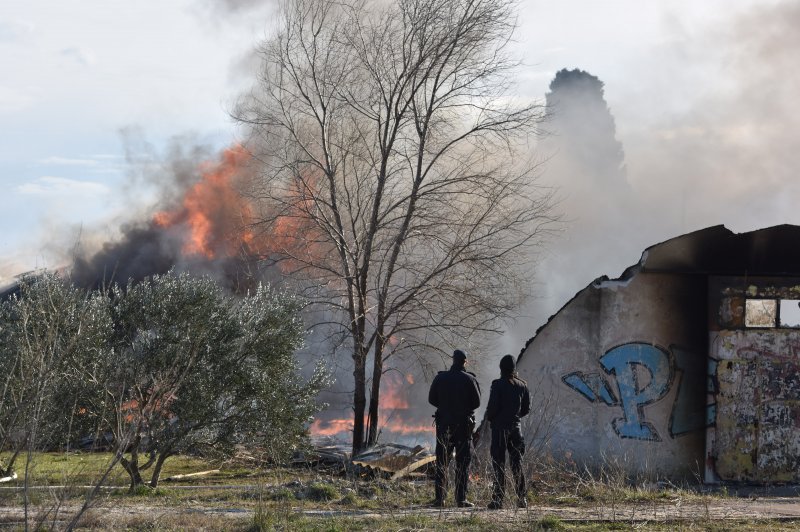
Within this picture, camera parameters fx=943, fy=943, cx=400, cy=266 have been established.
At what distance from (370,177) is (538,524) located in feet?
45.5

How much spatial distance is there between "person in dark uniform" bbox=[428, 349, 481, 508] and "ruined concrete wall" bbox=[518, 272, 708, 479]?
4.62 meters

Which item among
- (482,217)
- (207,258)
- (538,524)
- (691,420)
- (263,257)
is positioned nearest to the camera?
(538,524)

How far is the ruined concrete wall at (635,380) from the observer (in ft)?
52.3

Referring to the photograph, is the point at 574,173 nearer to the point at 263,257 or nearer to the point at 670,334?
the point at 263,257

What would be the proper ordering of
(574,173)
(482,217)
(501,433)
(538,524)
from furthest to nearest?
(574,173), (482,217), (501,433), (538,524)

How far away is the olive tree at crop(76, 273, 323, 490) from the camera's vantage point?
1555cm

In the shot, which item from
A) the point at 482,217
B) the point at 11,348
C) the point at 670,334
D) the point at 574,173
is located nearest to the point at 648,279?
the point at 670,334

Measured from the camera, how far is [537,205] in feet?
69.1

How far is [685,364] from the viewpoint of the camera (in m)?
16.1

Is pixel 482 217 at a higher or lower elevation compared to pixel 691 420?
higher


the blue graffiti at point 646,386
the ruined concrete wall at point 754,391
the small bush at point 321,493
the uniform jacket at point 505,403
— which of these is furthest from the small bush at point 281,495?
the ruined concrete wall at point 754,391

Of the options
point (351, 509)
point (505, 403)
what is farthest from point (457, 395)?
point (351, 509)

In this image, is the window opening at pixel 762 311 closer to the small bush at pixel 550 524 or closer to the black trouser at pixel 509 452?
the black trouser at pixel 509 452

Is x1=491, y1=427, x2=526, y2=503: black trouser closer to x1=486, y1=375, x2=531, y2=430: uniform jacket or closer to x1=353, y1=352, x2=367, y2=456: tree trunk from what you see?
x1=486, y1=375, x2=531, y2=430: uniform jacket
